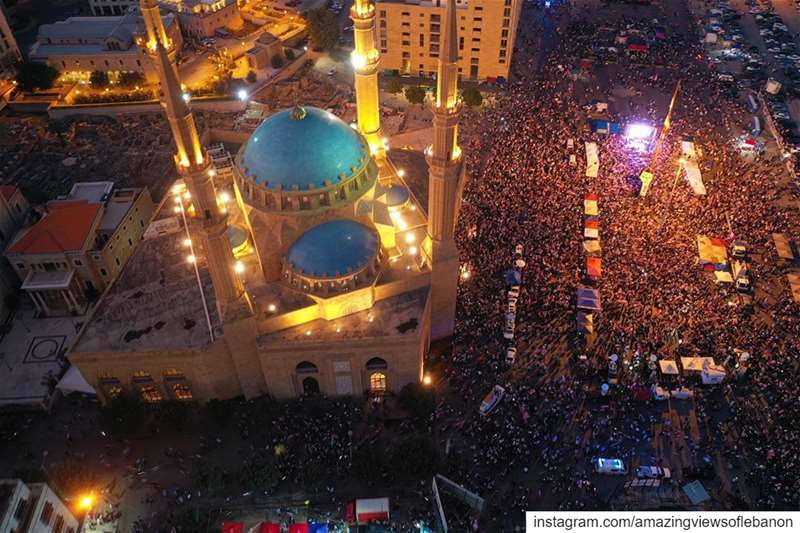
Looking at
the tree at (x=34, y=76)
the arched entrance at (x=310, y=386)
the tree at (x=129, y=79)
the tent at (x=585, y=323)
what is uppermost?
the tree at (x=34, y=76)

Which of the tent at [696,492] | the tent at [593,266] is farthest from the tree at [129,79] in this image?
the tent at [696,492]

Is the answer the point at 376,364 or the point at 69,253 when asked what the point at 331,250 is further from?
the point at 69,253

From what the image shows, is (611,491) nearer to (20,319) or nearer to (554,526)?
(554,526)

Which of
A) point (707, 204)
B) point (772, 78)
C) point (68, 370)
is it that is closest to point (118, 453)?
point (68, 370)

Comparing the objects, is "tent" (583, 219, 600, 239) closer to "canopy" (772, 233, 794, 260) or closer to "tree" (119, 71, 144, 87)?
"canopy" (772, 233, 794, 260)

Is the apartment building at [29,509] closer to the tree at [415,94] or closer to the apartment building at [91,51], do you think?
the tree at [415,94]

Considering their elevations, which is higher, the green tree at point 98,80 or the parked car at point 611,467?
the green tree at point 98,80

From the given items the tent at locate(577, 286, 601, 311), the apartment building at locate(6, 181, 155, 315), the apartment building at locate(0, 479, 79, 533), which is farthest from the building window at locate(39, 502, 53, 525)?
the tent at locate(577, 286, 601, 311)
